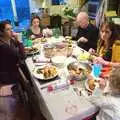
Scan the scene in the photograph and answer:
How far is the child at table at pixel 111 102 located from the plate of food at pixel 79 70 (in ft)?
1.11

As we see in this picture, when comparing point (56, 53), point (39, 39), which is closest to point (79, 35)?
point (39, 39)

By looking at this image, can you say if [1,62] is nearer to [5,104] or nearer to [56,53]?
[5,104]

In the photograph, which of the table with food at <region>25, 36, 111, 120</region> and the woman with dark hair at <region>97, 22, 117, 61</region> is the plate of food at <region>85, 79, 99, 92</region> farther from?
the woman with dark hair at <region>97, 22, 117, 61</region>

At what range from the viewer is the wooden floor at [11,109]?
1905 millimetres

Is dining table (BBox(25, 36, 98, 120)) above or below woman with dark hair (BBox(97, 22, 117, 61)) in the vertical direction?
below

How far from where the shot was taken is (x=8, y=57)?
2.21 m

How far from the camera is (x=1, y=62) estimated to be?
2225 millimetres

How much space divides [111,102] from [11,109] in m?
1.16

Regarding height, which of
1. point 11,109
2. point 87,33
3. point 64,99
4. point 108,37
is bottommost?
point 11,109

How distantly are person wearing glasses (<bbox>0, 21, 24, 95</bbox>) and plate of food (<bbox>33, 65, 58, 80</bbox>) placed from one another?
1.70ft

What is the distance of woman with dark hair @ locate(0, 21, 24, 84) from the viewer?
219 centimetres

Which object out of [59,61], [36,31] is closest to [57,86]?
[59,61]

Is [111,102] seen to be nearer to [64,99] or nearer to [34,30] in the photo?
[64,99]

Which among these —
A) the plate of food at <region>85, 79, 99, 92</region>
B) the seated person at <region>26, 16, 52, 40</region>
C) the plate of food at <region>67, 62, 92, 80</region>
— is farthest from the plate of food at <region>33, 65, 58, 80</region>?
the seated person at <region>26, 16, 52, 40</region>
